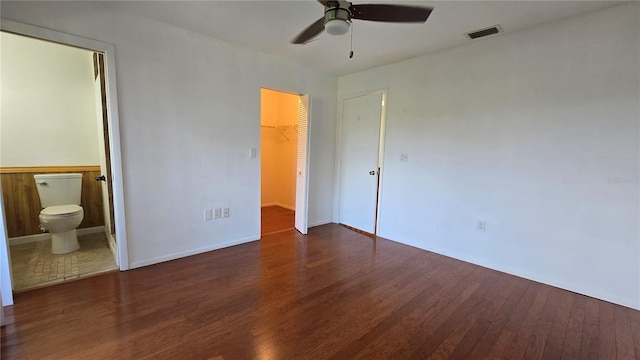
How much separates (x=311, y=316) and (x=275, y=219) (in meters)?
2.79

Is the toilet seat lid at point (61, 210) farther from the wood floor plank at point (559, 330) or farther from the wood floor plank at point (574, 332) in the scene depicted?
the wood floor plank at point (574, 332)

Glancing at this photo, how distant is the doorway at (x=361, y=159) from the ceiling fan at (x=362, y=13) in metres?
1.97

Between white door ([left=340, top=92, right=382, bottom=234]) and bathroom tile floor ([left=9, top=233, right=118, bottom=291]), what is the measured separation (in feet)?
10.0

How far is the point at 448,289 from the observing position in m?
2.46

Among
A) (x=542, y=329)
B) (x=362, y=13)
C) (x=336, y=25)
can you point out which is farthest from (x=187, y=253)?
(x=542, y=329)

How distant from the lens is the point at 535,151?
2.58 metres

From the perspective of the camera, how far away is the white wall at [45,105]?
10.1 ft

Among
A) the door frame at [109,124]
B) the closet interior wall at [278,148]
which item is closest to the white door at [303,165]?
the closet interior wall at [278,148]

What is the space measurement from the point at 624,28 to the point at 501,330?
2.55 metres

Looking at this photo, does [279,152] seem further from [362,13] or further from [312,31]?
[362,13]

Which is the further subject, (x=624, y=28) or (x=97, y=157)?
(x=97, y=157)

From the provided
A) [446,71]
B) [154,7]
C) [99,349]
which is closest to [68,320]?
[99,349]

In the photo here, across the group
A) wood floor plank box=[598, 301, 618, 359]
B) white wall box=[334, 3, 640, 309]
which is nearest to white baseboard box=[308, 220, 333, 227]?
white wall box=[334, 3, 640, 309]

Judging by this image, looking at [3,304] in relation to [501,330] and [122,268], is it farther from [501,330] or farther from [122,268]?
[501,330]
